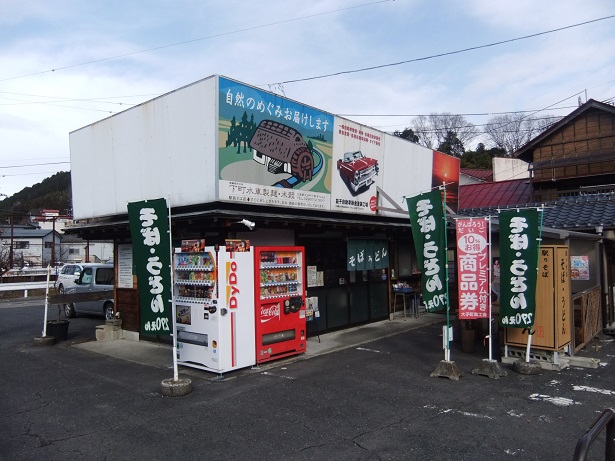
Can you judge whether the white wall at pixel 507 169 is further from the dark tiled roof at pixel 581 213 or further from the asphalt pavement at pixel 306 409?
the asphalt pavement at pixel 306 409

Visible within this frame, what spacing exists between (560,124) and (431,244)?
14357mm

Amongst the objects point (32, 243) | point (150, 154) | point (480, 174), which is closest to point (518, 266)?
point (150, 154)

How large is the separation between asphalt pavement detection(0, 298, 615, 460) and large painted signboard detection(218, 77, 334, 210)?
345 cm

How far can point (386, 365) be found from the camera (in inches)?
336

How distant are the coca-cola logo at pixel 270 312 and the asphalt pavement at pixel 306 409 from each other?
884mm

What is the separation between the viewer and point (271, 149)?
31.7 ft

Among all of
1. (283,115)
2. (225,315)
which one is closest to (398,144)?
(283,115)

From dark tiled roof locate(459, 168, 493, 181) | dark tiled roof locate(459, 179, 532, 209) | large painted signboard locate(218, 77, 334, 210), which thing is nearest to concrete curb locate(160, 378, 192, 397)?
large painted signboard locate(218, 77, 334, 210)

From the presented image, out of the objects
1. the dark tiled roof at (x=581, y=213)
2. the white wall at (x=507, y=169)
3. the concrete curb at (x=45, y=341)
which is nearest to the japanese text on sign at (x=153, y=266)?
the concrete curb at (x=45, y=341)

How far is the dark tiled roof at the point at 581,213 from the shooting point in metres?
12.4

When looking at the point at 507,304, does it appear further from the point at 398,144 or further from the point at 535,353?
the point at 398,144

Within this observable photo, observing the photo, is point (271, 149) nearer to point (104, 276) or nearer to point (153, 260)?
point (153, 260)

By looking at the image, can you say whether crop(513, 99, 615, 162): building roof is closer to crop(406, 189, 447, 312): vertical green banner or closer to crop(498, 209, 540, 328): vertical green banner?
crop(498, 209, 540, 328): vertical green banner

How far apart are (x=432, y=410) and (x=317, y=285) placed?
543 cm
